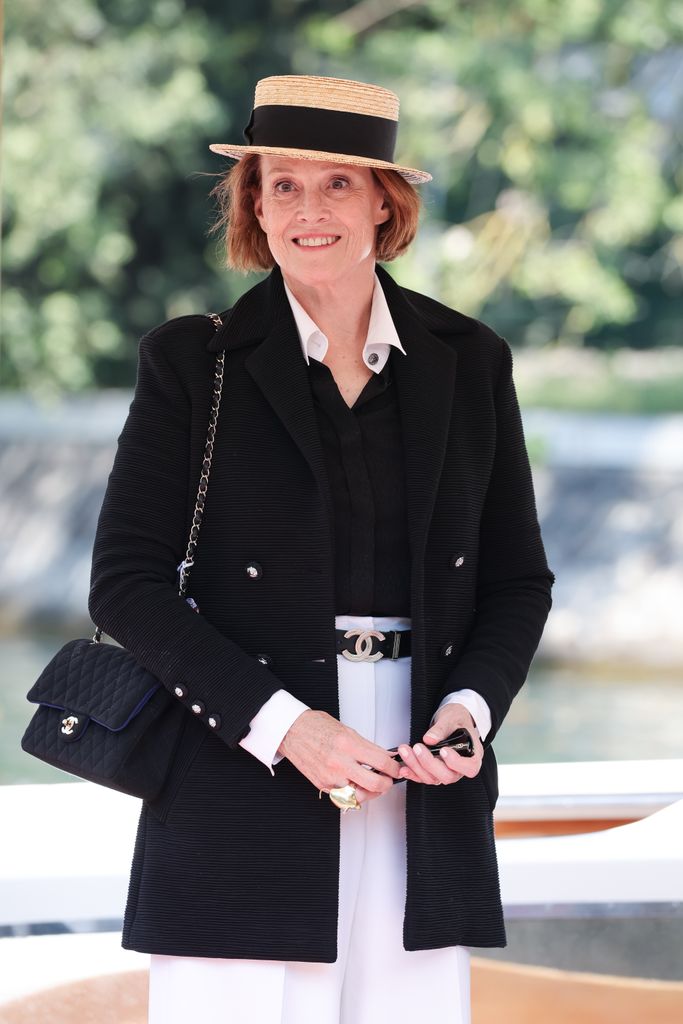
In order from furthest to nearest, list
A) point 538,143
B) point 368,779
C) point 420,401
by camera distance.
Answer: point 538,143
point 420,401
point 368,779

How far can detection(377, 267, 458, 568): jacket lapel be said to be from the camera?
5.56 feet

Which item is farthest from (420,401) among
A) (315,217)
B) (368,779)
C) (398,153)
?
(398,153)

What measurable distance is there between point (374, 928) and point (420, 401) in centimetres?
63

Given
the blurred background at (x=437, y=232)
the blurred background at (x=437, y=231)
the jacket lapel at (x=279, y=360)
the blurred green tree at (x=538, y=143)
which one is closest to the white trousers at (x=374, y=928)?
the jacket lapel at (x=279, y=360)

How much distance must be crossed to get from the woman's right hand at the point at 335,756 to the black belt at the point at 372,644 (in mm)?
120

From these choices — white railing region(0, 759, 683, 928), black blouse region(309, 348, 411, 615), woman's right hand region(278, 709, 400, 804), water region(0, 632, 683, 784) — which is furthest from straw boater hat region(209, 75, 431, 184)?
water region(0, 632, 683, 784)

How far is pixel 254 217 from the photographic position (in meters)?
1.83

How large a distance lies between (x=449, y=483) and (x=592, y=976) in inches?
60.5

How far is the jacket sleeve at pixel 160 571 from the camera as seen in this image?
1592 mm

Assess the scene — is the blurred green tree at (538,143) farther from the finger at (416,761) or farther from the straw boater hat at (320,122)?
the finger at (416,761)

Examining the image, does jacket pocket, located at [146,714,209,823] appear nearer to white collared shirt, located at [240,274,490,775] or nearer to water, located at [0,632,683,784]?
white collared shirt, located at [240,274,490,775]

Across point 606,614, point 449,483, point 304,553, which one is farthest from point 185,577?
point 606,614

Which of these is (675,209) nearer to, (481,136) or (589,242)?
(589,242)

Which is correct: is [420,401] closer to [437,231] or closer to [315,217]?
[315,217]
